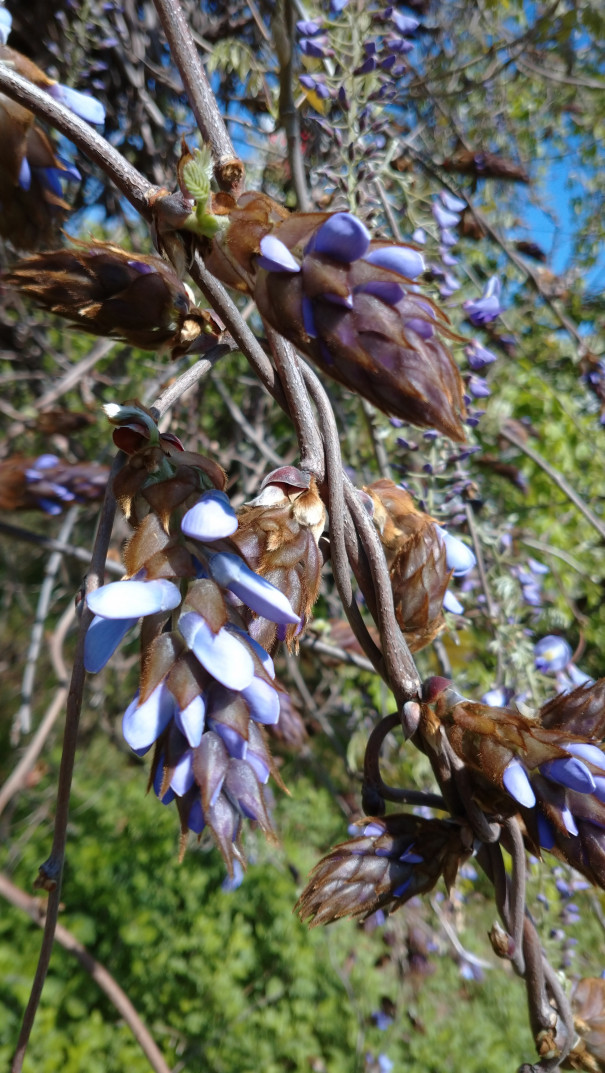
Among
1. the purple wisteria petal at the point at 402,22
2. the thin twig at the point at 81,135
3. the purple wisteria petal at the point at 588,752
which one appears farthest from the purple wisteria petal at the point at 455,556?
the purple wisteria petal at the point at 402,22

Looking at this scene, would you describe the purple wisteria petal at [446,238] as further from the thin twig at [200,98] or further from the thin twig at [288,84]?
the thin twig at [200,98]

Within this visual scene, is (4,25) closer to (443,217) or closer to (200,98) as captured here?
(200,98)

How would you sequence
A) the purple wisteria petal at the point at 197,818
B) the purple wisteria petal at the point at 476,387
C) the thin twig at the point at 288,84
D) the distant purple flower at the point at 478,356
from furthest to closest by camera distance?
the purple wisteria petal at the point at 476,387, the distant purple flower at the point at 478,356, the thin twig at the point at 288,84, the purple wisteria petal at the point at 197,818

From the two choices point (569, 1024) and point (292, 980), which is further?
point (292, 980)

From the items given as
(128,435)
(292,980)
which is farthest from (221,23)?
(292,980)

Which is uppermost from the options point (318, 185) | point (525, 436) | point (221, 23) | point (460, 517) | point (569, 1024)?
point (221, 23)

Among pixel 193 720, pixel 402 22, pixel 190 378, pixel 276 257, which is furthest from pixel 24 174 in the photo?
pixel 402 22

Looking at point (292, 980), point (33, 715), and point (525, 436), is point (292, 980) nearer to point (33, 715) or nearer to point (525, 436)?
point (33, 715)
